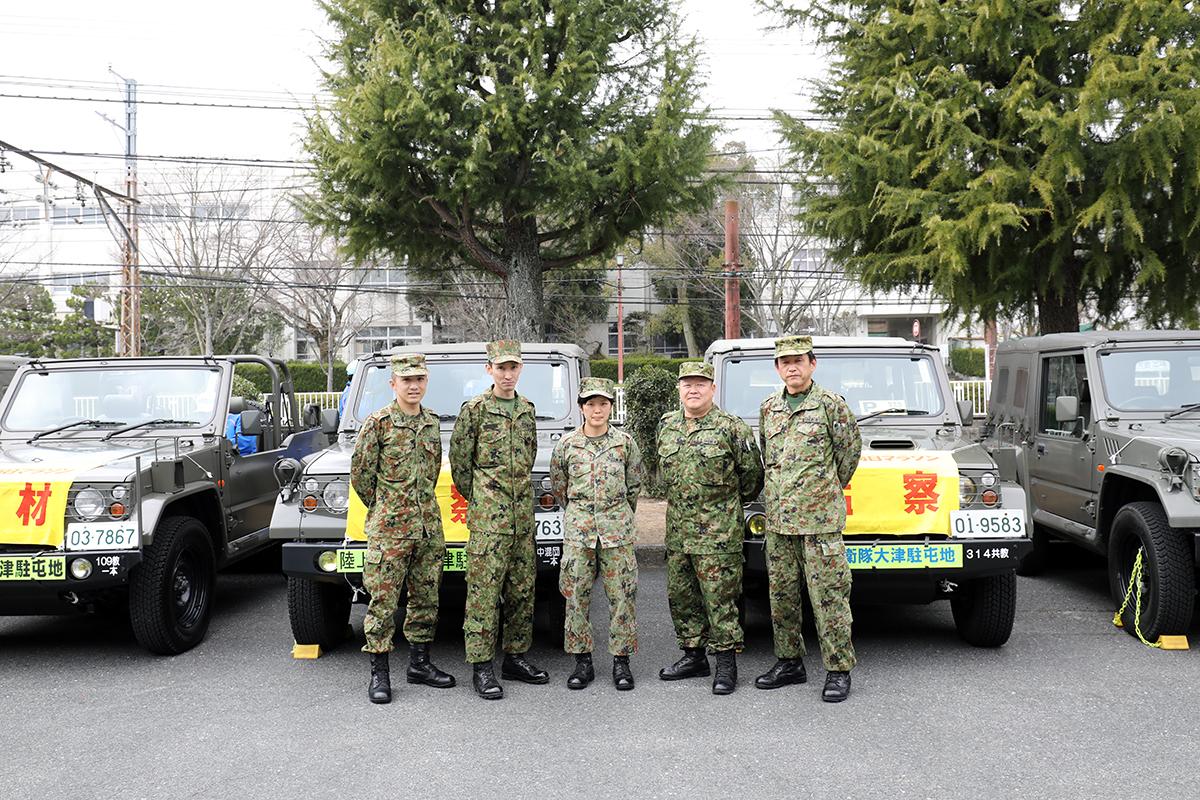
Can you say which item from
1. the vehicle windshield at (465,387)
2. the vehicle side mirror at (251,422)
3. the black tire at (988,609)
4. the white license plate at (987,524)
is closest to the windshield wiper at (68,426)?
the vehicle side mirror at (251,422)

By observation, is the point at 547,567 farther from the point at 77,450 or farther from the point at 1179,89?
the point at 1179,89

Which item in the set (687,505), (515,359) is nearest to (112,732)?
(515,359)

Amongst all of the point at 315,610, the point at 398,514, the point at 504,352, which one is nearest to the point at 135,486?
the point at 315,610

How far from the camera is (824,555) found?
199 inches

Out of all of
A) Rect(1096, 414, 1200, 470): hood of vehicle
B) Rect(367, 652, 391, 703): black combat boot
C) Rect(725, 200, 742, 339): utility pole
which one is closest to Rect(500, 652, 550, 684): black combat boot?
Rect(367, 652, 391, 703): black combat boot

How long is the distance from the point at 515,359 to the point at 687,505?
1.24 metres

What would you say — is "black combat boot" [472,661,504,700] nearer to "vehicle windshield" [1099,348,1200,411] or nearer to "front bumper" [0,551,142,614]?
"front bumper" [0,551,142,614]

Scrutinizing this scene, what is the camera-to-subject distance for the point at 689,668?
5.57 metres

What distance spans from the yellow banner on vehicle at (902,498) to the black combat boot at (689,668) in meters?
1.11

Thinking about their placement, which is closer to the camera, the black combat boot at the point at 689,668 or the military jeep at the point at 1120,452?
the black combat boot at the point at 689,668

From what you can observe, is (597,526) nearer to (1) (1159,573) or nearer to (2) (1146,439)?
(1) (1159,573)

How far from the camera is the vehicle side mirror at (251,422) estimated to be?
7.02 m

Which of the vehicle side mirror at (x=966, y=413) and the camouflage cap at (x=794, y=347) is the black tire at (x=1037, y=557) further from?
the camouflage cap at (x=794, y=347)

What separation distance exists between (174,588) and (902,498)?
14.8ft
